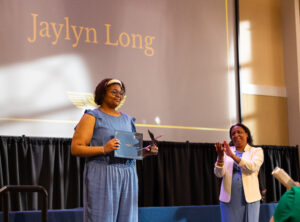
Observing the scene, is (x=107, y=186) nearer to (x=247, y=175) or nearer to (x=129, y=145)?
(x=129, y=145)

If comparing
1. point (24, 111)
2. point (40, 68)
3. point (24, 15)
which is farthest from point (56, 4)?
point (24, 111)

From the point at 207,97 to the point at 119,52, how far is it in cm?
146

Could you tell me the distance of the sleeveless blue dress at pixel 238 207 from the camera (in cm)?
417

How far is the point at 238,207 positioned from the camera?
419 cm

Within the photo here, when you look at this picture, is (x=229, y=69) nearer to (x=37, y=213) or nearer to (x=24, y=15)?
(x=24, y=15)

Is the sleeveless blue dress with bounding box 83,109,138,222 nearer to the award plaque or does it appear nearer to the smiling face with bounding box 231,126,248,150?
the award plaque

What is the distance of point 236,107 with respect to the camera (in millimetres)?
6836

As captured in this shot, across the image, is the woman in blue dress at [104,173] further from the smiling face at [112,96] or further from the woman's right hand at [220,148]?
the woman's right hand at [220,148]

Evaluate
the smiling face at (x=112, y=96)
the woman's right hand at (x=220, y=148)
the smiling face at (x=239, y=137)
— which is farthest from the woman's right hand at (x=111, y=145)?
the smiling face at (x=239, y=137)

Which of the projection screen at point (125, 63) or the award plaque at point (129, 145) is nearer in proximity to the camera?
the award plaque at point (129, 145)

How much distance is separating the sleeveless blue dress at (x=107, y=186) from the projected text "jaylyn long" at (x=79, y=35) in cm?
266

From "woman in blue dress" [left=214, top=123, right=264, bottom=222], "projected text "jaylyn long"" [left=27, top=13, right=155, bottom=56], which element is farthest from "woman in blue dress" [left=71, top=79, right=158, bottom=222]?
"projected text "jaylyn long"" [left=27, top=13, right=155, bottom=56]

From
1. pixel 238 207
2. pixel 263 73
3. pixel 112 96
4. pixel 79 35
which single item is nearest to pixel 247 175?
pixel 238 207

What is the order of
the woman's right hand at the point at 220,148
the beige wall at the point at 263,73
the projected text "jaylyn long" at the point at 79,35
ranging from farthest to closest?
the beige wall at the point at 263,73 → the projected text "jaylyn long" at the point at 79,35 → the woman's right hand at the point at 220,148
